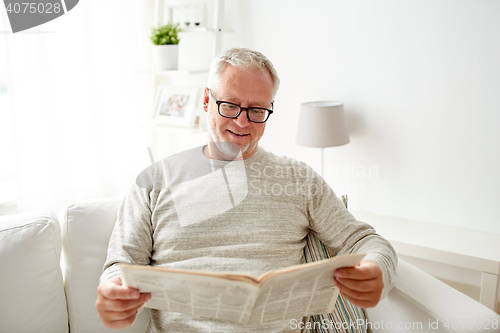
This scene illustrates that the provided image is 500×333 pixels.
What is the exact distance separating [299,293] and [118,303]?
40 cm

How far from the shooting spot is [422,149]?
2.07 meters

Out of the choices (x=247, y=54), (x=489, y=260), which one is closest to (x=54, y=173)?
(x=247, y=54)

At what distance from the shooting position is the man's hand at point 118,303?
897 mm

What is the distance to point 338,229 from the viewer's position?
128cm

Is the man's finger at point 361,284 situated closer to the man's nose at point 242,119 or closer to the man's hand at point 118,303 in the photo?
the man's hand at point 118,303

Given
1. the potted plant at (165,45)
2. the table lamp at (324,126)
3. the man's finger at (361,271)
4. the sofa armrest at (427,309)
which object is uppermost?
the potted plant at (165,45)

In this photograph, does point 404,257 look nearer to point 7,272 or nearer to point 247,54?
point 247,54

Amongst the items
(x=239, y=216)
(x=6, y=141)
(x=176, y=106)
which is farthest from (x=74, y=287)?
(x=176, y=106)

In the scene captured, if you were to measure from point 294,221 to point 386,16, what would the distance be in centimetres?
132

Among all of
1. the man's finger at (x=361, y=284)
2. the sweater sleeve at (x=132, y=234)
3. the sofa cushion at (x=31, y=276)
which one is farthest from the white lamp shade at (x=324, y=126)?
the sofa cushion at (x=31, y=276)

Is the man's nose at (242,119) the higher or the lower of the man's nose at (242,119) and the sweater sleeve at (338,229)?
the higher

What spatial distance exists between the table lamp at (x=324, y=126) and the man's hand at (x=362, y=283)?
115cm

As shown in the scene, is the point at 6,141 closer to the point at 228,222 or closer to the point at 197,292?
the point at 228,222

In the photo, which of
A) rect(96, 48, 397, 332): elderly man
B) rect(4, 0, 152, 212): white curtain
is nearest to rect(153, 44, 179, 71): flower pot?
rect(4, 0, 152, 212): white curtain
